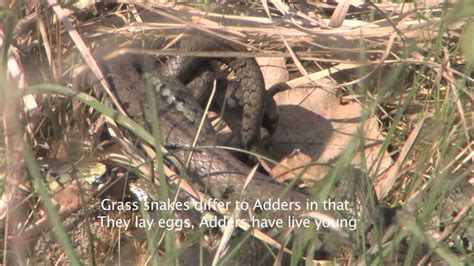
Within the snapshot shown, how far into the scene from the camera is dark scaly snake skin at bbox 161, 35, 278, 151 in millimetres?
3965

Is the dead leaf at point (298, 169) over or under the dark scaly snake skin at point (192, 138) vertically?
under

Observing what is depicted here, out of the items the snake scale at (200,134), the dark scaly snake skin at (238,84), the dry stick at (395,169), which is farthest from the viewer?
the dark scaly snake skin at (238,84)

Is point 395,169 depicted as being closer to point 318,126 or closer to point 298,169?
point 298,169

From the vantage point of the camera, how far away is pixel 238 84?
13.6 feet

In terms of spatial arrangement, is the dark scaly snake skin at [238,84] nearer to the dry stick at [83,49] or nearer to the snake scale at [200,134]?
the snake scale at [200,134]

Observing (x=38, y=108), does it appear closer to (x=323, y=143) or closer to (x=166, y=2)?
(x=166, y=2)

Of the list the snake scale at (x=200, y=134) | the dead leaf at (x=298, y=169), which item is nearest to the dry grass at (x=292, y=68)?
the snake scale at (x=200, y=134)

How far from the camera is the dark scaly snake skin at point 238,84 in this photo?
3.96 metres

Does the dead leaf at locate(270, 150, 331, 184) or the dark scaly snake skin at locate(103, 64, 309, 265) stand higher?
the dark scaly snake skin at locate(103, 64, 309, 265)

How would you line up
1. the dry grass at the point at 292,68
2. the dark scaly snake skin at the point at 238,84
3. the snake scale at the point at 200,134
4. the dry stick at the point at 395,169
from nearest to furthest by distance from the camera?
the dry grass at the point at 292,68 < the snake scale at the point at 200,134 < the dry stick at the point at 395,169 < the dark scaly snake skin at the point at 238,84

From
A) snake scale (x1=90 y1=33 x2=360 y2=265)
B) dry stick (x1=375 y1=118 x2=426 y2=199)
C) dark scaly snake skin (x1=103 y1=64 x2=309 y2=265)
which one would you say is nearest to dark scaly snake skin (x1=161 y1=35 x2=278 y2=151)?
snake scale (x1=90 y1=33 x2=360 y2=265)

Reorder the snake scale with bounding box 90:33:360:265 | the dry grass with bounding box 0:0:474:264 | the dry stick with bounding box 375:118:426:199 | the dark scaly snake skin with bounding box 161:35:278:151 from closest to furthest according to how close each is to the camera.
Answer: the dry grass with bounding box 0:0:474:264 < the snake scale with bounding box 90:33:360:265 < the dry stick with bounding box 375:118:426:199 < the dark scaly snake skin with bounding box 161:35:278:151

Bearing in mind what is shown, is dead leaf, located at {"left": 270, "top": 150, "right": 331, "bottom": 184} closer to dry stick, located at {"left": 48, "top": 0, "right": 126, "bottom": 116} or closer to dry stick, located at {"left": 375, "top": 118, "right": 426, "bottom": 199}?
dry stick, located at {"left": 375, "top": 118, "right": 426, "bottom": 199}

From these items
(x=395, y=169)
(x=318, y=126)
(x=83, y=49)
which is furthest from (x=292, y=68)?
(x=83, y=49)
